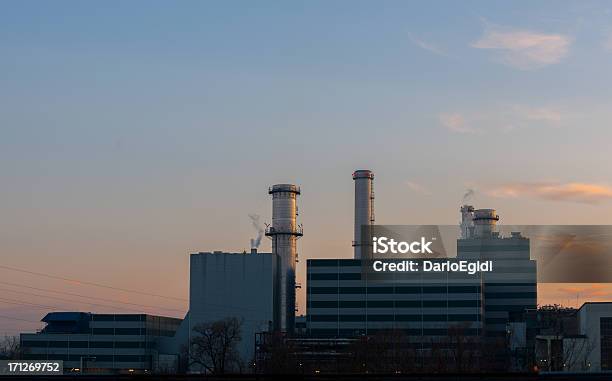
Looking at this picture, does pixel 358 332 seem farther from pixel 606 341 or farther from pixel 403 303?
pixel 606 341

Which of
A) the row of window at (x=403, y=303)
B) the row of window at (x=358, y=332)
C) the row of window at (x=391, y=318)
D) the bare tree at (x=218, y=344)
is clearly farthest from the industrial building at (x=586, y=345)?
the bare tree at (x=218, y=344)

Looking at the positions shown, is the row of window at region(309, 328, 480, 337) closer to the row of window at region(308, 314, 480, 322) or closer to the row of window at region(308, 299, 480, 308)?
the row of window at region(308, 314, 480, 322)

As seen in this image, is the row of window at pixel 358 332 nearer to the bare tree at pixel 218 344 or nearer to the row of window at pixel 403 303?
the row of window at pixel 403 303

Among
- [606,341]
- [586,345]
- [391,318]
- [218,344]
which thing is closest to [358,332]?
[391,318]

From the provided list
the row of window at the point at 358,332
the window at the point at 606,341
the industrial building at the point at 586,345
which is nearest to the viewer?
the industrial building at the point at 586,345

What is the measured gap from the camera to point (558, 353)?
149750 millimetres

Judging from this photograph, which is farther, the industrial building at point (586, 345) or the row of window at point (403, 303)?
the row of window at point (403, 303)

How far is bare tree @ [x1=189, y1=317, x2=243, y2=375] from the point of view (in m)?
188

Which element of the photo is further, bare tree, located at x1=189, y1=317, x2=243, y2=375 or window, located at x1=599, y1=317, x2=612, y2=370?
bare tree, located at x1=189, y1=317, x2=243, y2=375

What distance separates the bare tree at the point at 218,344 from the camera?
18850cm

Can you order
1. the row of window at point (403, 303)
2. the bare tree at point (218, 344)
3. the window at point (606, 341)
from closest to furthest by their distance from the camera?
the window at point (606, 341) < the bare tree at point (218, 344) < the row of window at point (403, 303)

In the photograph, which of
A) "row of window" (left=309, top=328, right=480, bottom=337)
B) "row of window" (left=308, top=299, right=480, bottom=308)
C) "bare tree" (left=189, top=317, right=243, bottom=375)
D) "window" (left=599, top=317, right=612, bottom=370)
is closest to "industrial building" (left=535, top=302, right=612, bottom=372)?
"window" (left=599, top=317, right=612, bottom=370)

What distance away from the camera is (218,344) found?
19300 cm

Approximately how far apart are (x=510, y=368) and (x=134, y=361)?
68.9 m
